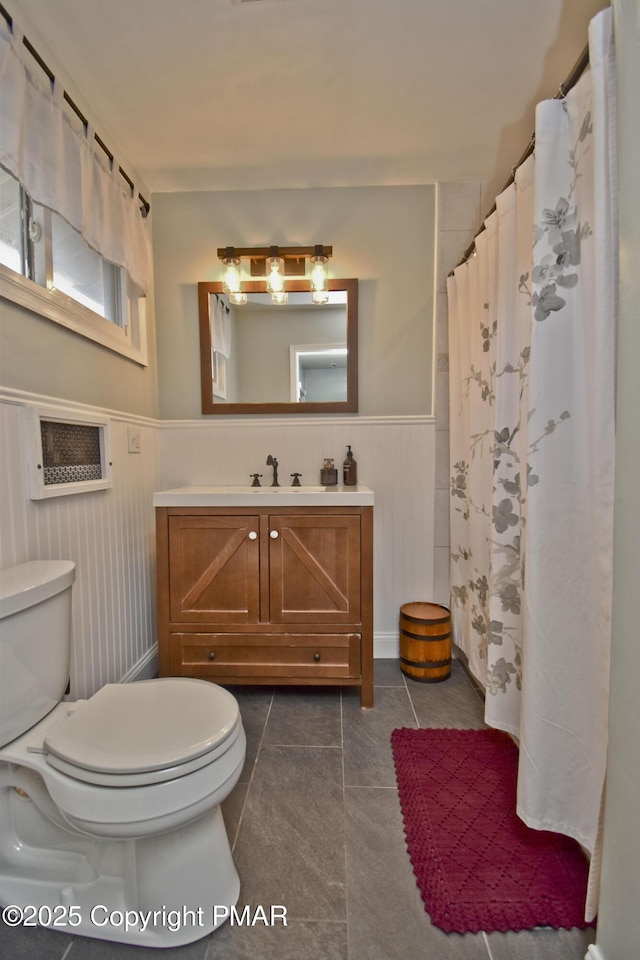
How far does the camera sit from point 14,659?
0.93 meters

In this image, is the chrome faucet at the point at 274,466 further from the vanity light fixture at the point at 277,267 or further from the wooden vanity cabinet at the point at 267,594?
the vanity light fixture at the point at 277,267

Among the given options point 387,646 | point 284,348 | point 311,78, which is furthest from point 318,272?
point 387,646

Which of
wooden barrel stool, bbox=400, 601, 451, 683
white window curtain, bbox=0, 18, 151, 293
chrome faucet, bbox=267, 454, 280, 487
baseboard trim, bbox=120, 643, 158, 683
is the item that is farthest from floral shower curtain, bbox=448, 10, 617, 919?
baseboard trim, bbox=120, 643, 158, 683

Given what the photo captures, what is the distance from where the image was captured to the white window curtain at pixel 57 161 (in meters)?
1.09

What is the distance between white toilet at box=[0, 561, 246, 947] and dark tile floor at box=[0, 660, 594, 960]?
0.05 m

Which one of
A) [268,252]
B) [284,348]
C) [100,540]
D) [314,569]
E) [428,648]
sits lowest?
[428,648]

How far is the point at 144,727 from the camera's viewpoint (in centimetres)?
95

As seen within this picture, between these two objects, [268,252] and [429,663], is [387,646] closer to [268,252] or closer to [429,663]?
[429,663]

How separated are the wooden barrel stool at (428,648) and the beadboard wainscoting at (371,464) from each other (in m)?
0.21

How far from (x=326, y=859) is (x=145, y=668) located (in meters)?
1.16

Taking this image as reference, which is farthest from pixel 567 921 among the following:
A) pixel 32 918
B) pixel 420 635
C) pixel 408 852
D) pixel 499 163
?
pixel 499 163

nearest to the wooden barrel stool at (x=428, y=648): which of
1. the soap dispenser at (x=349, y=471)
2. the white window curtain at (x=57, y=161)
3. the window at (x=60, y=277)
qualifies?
the soap dispenser at (x=349, y=471)

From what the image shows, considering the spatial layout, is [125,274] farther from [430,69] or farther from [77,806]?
[77,806]

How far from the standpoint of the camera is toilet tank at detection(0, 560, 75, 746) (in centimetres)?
91
